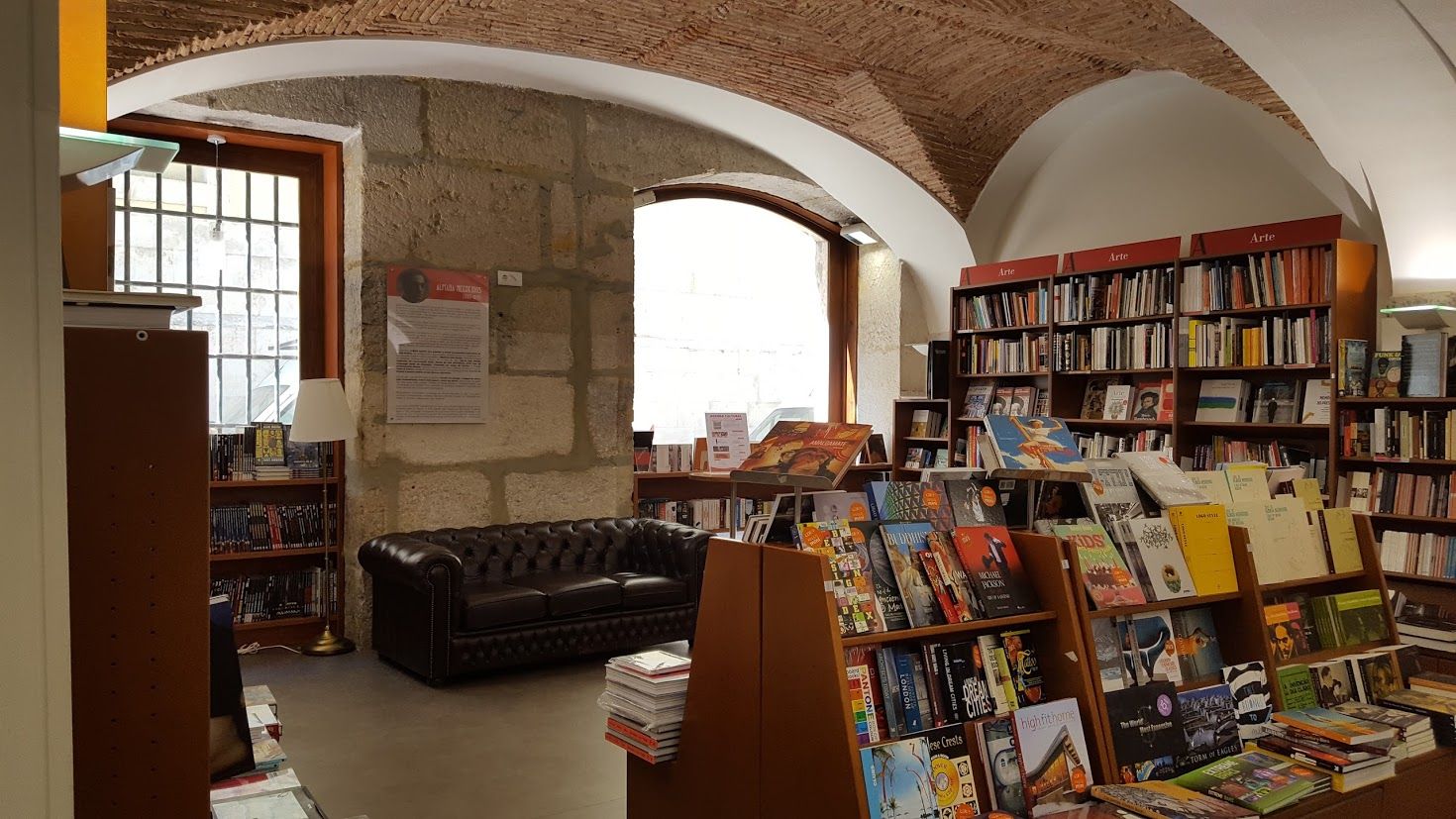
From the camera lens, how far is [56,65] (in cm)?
118

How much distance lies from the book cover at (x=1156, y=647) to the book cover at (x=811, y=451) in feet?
3.03

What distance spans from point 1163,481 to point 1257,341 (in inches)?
127

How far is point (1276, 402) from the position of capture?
586 centimetres

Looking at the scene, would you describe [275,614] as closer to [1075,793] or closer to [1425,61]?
[1075,793]

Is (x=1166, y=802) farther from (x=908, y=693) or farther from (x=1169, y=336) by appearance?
(x=1169, y=336)

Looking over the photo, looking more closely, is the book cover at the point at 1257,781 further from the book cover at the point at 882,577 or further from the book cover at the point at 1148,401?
the book cover at the point at 1148,401

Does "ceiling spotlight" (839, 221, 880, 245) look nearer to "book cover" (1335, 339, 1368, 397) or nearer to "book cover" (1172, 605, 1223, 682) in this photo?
"book cover" (1335, 339, 1368, 397)

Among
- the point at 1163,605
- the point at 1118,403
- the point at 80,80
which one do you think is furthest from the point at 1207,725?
the point at 1118,403

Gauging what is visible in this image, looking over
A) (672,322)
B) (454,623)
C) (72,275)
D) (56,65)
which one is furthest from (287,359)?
(56,65)

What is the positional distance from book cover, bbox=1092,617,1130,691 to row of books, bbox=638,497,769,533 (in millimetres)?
4932

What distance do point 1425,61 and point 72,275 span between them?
508 centimetres

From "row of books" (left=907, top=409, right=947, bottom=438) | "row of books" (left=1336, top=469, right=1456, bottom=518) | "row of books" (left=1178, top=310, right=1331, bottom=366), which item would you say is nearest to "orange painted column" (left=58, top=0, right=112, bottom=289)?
"row of books" (left=1336, top=469, right=1456, bottom=518)

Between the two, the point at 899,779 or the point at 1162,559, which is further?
the point at 1162,559

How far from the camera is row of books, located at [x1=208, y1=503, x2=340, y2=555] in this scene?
609 centimetres
